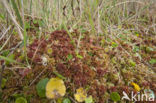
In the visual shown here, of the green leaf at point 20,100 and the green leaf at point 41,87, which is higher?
the green leaf at point 41,87

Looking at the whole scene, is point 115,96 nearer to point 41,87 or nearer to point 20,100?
point 41,87

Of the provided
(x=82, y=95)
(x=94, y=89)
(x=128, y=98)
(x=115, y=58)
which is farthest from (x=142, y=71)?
(x=82, y=95)

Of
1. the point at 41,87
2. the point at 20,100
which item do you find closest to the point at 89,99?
the point at 41,87

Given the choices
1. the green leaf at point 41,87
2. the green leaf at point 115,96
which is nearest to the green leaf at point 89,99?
the green leaf at point 115,96

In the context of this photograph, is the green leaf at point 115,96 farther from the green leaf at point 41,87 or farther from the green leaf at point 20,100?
the green leaf at point 20,100

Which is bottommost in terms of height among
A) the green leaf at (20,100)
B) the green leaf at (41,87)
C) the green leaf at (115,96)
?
the green leaf at (115,96)

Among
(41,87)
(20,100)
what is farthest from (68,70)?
(20,100)

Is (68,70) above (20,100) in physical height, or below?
above

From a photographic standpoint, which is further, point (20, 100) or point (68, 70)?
point (68, 70)

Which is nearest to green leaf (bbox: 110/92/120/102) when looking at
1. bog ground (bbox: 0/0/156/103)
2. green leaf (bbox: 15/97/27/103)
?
bog ground (bbox: 0/0/156/103)

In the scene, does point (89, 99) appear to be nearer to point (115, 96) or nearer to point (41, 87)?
point (115, 96)

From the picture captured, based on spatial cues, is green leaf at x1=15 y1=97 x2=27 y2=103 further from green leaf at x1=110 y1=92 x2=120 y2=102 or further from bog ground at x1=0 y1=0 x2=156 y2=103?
green leaf at x1=110 y1=92 x2=120 y2=102

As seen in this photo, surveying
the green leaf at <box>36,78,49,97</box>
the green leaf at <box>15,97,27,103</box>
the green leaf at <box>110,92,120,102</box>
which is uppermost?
the green leaf at <box>36,78,49,97</box>

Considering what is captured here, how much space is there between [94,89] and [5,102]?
637mm
